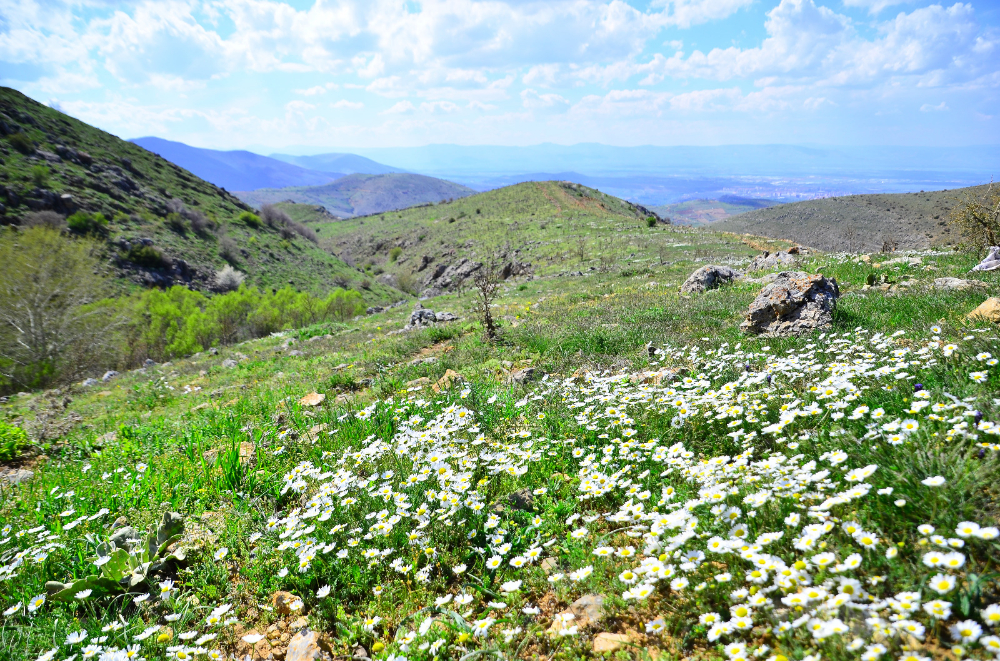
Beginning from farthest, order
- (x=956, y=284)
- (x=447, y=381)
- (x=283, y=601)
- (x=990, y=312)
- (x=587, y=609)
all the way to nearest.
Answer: (x=956, y=284) < (x=447, y=381) < (x=990, y=312) < (x=283, y=601) < (x=587, y=609)

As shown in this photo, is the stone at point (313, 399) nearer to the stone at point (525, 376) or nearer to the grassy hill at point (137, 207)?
the stone at point (525, 376)

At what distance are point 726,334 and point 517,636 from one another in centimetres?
632

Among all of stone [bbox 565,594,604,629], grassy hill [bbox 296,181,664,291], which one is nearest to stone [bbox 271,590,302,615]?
stone [bbox 565,594,604,629]

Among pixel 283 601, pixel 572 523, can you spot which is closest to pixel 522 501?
pixel 572 523

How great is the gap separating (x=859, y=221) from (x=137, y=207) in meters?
114

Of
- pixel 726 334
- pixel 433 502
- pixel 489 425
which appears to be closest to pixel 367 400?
pixel 489 425

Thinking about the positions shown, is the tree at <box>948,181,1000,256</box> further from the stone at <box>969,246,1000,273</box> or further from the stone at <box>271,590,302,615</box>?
the stone at <box>271,590,302,615</box>

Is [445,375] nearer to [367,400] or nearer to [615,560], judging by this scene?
[367,400]

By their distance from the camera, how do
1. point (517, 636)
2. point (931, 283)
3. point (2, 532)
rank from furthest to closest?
1. point (931, 283)
2. point (2, 532)
3. point (517, 636)

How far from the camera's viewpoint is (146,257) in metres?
41.5

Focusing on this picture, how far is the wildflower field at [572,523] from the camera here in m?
2.24

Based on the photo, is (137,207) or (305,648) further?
(137,207)

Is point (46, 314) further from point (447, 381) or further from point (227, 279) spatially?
point (227, 279)

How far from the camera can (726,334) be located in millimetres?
7562
